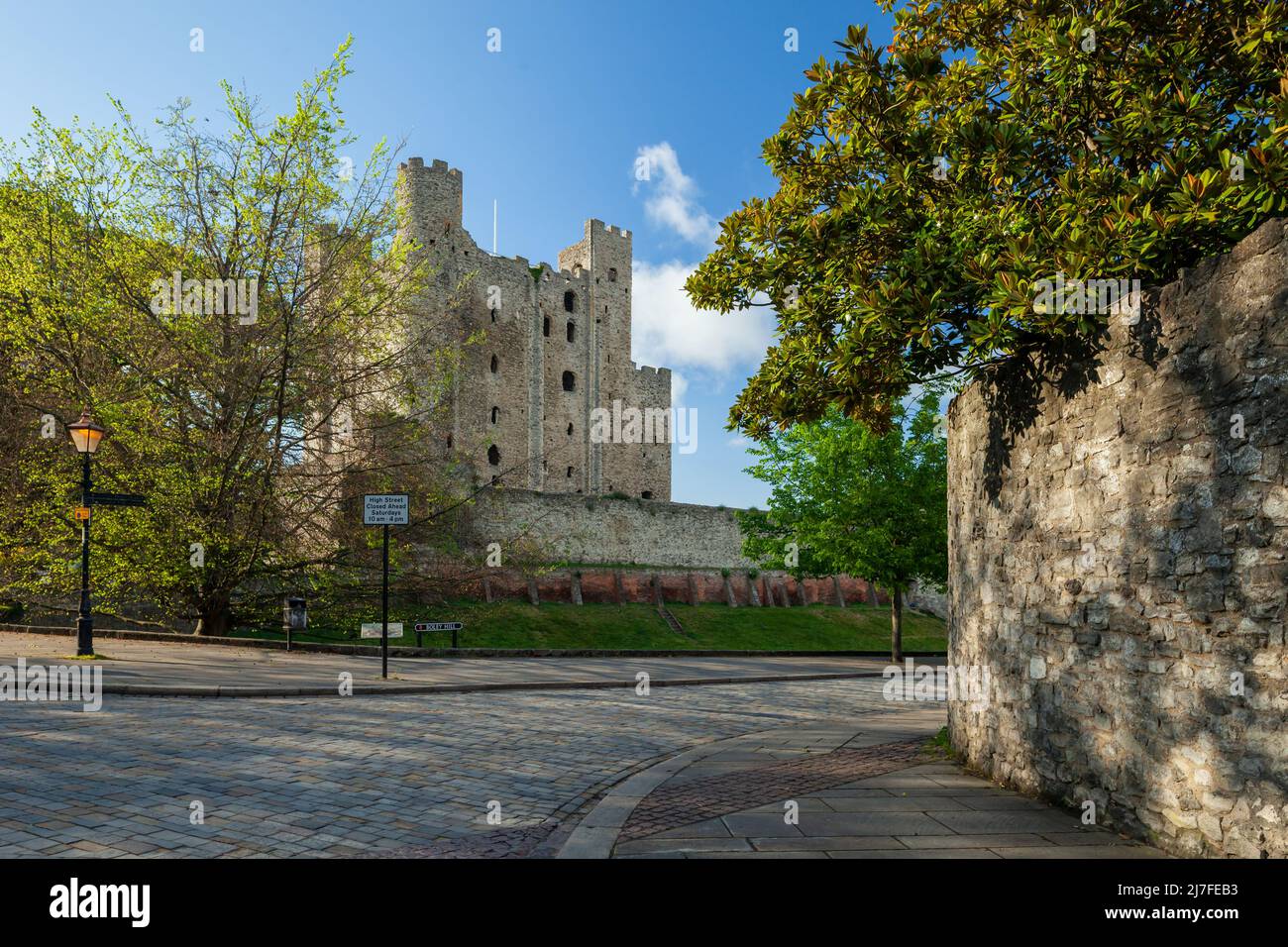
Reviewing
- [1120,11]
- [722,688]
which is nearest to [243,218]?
[722,688]

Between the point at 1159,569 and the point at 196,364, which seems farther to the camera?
the point at 196,364

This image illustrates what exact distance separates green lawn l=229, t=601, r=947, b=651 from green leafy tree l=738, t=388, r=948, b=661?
164 inches

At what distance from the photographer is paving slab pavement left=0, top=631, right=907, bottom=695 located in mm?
12359

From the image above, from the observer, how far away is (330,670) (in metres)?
15.0

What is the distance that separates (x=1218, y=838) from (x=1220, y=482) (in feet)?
6.18

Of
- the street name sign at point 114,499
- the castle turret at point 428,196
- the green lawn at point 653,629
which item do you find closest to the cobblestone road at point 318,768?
the street name sign at point 114,499

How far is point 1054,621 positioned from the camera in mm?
6422
